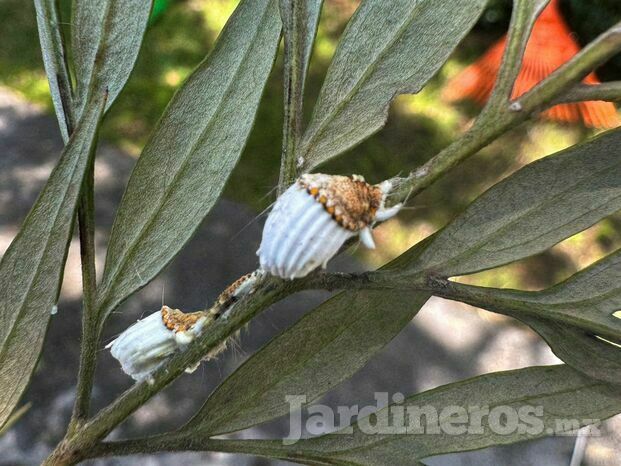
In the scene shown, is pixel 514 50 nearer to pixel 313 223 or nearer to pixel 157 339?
pixel 313 223

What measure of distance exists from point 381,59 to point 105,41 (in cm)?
22

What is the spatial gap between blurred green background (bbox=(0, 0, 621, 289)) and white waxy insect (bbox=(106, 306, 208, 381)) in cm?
154

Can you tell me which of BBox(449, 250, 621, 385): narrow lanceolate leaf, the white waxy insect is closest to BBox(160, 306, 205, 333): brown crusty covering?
the white waxy insect

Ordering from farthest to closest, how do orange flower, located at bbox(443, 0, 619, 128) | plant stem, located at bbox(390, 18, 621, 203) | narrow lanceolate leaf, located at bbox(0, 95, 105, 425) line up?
orange flower, located at bbox(443, 0, 619, 128)
narrow lanceolate leaf, located at bbox(0, 95, 105, 425)
plant stem, located at bbox(390, 18, 621, 203)

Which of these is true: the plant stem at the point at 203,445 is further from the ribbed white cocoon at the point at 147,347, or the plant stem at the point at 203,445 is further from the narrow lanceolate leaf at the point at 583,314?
the narrow lanceolate leaf at the point at 583,314

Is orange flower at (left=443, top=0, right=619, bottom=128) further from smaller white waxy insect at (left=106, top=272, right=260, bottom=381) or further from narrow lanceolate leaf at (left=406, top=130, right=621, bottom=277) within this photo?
smaller white waxy insect at (left=106, top=272, right=260, bottom=381)

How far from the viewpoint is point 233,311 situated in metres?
0.49

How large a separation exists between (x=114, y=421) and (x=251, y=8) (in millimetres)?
356

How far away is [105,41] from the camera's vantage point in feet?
1.76

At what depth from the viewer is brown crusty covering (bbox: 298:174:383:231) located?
0.43 m

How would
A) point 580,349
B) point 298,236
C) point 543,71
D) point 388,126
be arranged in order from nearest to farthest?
point 298,236 → point 580,349 → point 543,71 → point 388,126

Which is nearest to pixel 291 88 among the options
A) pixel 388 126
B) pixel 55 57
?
pixel 55 57

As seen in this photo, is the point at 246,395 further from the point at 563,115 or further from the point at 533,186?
the point at 563,115

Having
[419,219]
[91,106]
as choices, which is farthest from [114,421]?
[419,219]
